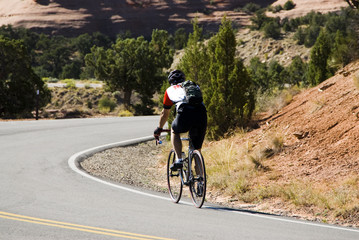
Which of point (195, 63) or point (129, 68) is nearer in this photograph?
point (195, 63)

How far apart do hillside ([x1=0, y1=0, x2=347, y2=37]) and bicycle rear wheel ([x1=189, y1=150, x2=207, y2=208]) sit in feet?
416

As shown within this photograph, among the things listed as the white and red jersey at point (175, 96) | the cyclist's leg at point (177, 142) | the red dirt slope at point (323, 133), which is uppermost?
the white and red jersey at point (175, 96)

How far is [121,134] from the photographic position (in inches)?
723

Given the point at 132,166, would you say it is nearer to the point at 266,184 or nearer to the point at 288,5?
the point at 266,184

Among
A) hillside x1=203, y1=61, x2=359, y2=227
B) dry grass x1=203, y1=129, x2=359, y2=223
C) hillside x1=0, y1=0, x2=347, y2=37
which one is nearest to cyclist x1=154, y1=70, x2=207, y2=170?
hillside x1=203, y1=61, x2=359, y2=227

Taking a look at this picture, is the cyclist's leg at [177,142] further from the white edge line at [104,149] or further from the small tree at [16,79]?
the small tree at [16,79]

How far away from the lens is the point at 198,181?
6.92 meters

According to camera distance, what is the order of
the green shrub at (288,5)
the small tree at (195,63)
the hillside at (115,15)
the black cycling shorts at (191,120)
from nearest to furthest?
the black cycling shorts at (191,120), the small tree at (195,63), the green shrub at (288,5), the hillside at (115,15)

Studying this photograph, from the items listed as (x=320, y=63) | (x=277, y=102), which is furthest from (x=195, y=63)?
(x=320, y=63)

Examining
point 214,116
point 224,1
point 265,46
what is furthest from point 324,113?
point 224,1

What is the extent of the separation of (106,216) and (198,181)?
1485mm

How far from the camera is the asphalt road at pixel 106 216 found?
5.56 metres

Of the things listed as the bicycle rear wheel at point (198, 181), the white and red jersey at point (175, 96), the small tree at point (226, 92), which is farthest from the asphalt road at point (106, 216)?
the small tree at point (226, 92)

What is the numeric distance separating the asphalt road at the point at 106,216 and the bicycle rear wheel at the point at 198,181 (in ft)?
0.62
